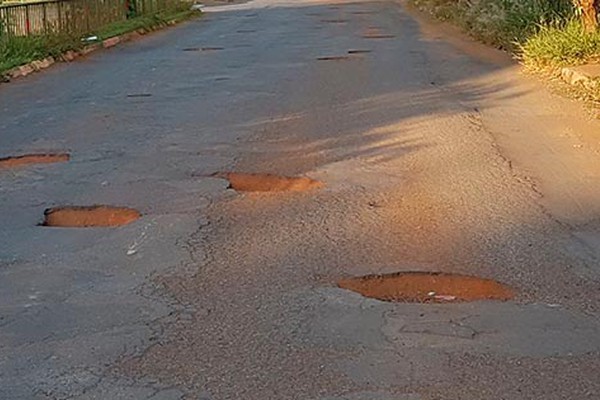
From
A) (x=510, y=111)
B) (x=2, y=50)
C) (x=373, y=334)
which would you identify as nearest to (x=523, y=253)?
(x=373, y=334)

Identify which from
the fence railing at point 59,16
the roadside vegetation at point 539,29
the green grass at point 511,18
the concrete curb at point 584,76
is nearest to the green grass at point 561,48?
the roadside vegetation at point 539,29

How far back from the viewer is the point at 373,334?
18.6 feet

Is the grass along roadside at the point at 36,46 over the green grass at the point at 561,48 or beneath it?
beneath

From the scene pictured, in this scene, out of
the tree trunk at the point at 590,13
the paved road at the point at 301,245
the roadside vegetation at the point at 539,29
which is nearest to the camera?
the paved road at the point at 301,245

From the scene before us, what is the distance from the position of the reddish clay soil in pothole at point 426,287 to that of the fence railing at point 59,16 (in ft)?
49.8

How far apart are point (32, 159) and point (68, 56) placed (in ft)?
37.6

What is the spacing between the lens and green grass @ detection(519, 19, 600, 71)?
55.5 feet

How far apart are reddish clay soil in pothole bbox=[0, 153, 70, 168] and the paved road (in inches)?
10.1

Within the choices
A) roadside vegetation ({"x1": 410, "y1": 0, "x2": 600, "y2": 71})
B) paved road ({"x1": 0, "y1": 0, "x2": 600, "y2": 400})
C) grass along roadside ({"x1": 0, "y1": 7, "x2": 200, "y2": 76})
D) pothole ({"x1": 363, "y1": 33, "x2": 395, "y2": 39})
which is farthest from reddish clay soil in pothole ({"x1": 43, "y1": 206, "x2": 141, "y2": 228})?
pothole ({"x1": 363, "y1": 33, "x2": 395, "y2": 39})

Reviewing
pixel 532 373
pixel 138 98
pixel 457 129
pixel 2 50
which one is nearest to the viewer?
pixel 532 373

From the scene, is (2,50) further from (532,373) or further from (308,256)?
(532,373)

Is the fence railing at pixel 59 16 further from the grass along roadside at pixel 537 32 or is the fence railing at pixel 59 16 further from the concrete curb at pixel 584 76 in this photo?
the concrete curb at pixel 584 76

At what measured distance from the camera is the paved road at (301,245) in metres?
5.22

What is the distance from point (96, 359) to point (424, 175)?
15.7 ft
